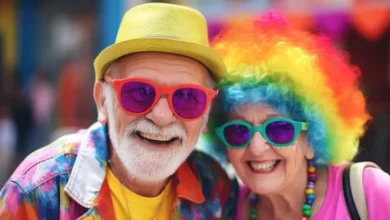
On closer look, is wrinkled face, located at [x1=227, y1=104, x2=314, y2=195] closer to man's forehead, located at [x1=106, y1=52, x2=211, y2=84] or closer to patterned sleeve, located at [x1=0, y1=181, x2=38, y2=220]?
man's forehead, located at [x1=106, y1=52, x2=211, y2=84]

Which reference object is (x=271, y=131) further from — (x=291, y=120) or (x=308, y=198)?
(x=308, y=198)

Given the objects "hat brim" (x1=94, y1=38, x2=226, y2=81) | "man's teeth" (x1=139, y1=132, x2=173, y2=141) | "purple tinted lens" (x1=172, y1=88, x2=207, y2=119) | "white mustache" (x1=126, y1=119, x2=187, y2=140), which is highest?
"hat brim" (x1=94, y1=38, x2=226, y2=81)

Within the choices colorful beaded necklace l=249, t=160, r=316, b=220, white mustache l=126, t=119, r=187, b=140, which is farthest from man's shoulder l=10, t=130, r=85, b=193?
colorful beaded necklace l=249, t=160, r=316, b=220

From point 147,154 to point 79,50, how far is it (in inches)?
312

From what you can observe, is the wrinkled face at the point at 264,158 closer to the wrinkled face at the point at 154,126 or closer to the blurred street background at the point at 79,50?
the wrinkled face at the point at 154,126

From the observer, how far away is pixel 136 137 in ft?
8.21

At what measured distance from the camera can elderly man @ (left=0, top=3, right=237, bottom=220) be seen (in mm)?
2383

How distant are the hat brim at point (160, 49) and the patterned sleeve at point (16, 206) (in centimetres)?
71

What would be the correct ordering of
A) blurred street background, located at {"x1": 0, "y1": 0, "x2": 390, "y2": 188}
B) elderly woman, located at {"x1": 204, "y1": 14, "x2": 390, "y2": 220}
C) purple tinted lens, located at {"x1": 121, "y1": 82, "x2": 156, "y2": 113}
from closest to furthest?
1. purple tinted lens, located at {"x1": 121, "y1": 82, "x2": 156, "y2": 113}
2. elderly woman, located at {"x1": 204, "y1": 14, "x2": 390, "y2": 220}
3. blurred street background, located at {"x1": 0, "y1": 0, "x2": 390, "y2": 188}

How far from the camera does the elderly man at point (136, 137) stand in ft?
7.82

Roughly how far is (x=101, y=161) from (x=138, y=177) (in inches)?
7.8

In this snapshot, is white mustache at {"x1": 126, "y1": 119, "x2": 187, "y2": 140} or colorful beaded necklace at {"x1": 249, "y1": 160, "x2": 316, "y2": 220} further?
colorful beaded necklace at {"x1": 249, "y1": 160, "x2": 316, "y2": 220}

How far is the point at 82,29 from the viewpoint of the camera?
10133 mm

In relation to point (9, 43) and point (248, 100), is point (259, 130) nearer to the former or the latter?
point (248, 100)
